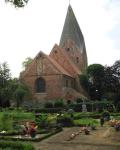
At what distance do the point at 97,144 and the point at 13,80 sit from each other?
49.9 metres

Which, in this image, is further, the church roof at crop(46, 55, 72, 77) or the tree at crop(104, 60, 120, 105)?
the tree at crop(104, 60, 120, 105)

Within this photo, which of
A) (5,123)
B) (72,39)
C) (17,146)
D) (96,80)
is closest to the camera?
(17,146)

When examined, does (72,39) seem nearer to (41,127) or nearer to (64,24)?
(64,24)

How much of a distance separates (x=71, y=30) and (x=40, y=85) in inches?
698

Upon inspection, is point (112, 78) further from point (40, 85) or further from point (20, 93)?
point (20, 93)

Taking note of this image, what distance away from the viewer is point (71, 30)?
273 ft

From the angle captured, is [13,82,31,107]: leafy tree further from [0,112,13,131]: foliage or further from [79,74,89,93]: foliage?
[0,112,13,131]: foliage

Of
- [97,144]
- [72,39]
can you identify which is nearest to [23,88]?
[72,39]

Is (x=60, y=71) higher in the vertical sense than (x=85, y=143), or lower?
higher

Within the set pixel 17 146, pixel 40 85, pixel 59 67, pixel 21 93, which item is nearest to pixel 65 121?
pixel 17 146

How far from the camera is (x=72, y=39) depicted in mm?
82812

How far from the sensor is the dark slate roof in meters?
82.8

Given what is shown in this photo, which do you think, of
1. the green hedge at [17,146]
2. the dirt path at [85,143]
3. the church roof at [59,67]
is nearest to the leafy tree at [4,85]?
the church roof at [59,67]

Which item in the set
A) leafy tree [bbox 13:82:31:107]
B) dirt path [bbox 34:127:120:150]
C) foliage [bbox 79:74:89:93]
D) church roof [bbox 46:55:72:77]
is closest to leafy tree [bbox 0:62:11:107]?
leafy tree [bbox 13:82:31:107]
